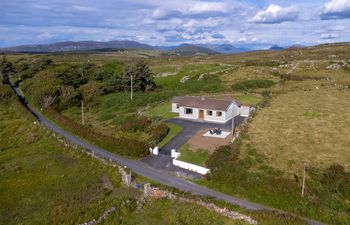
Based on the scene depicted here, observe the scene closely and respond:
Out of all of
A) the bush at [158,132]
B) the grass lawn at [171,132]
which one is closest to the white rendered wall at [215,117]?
the grass lawn at [171,132]

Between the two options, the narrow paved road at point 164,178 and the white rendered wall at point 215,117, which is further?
the white rendered wall at point 215,117

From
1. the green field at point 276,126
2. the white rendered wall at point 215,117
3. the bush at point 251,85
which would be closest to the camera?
the green field at point 276,126

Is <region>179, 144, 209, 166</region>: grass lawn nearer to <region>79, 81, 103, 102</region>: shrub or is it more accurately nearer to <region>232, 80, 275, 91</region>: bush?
<region>79, 81, 103, 102</region>: shrub

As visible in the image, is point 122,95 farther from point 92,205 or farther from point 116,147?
point 92,205

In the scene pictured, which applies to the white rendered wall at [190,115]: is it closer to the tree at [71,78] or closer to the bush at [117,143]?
the bush at [117,143]

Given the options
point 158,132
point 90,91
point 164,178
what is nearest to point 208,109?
point 158,132

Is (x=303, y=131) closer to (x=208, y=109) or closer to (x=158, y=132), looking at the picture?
(x=208, y=109)
